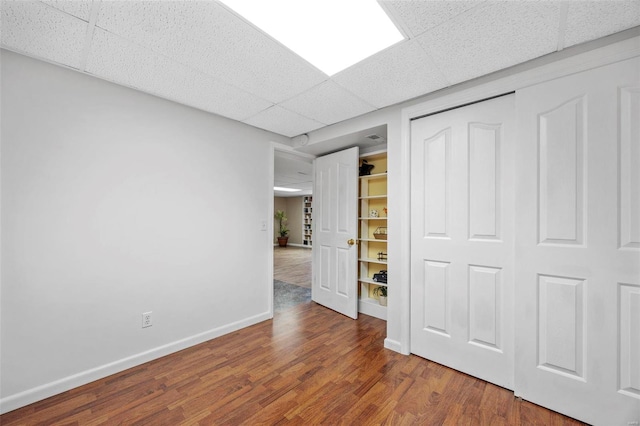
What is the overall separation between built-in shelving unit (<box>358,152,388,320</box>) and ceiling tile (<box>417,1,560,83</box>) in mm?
1622

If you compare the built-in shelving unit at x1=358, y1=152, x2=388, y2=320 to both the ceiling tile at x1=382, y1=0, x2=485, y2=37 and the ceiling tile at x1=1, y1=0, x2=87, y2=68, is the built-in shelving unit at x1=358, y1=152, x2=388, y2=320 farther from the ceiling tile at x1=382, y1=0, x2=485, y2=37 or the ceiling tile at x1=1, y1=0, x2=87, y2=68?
the ceiling tile at x1=1, y1=0, x2=87, y2=68

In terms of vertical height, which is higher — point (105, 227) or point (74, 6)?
point (74, 6)

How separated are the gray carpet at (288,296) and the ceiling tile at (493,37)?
331 cm

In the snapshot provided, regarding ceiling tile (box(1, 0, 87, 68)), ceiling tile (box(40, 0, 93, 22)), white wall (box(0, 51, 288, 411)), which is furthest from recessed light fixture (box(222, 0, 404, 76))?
white wall (box(0, 51, 288, 411))

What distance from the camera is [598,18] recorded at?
142 centimetres

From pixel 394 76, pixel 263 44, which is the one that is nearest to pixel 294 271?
pixel 394 76

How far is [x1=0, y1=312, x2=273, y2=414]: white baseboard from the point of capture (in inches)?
68.0

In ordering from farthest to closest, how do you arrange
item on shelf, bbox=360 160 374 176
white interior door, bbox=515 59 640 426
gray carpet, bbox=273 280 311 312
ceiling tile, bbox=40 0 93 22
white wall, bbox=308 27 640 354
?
1. gray carpet, bbox=273 280 311 312
2. item on shelf, bbox=360 160 374 176
3. white wall, bbox=308 27 640 354
4. white interior door, bbox=515 59 640 426
5. ceiling tile, bbox=40 0 93 22

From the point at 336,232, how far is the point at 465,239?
5.59ft

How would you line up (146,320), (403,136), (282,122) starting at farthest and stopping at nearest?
1. (282,122)
2. (403,136)
3. (146,320)

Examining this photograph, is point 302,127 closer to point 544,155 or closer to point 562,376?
point 544,155

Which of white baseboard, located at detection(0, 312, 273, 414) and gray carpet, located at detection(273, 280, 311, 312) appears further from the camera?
gray carpet, located at detection(273, 280, 311, 312)

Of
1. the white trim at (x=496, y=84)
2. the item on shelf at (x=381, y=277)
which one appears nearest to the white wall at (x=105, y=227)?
the item on shelf at (x=381, y=277)

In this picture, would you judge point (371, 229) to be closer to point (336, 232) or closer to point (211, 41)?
point (336, 232)
